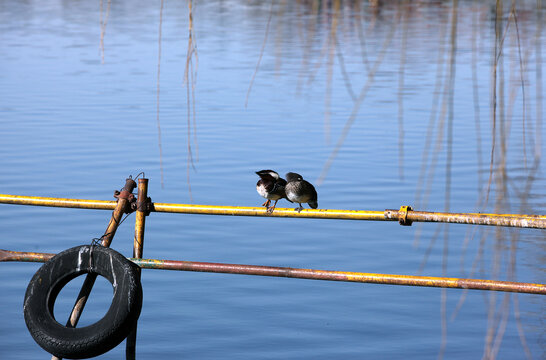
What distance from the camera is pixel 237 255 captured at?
880 centimetres

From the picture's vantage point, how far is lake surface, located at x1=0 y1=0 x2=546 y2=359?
9.62ft

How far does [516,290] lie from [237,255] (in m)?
5.45

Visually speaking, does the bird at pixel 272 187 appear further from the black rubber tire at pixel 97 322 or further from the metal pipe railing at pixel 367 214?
the black rubber tire at pixel 97 322

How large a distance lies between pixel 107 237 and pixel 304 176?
7208mm

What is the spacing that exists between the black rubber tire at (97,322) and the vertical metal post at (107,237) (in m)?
0.06

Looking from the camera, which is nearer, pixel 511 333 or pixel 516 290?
pixel 516 290

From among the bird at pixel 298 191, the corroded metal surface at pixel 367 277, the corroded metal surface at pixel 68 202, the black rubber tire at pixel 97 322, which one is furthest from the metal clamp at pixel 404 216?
the corroded metal surface at pixel 68 202

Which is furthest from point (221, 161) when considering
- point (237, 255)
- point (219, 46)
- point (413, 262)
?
point (219, 46)

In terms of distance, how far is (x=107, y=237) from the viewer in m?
4.27

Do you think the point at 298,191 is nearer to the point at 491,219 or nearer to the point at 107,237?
the point at 107,237

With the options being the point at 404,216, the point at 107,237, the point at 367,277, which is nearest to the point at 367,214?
the point at 404,216

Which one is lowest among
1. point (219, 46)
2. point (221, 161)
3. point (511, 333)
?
point (511, 333)

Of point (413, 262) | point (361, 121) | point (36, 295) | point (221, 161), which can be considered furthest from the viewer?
point (361, 121)

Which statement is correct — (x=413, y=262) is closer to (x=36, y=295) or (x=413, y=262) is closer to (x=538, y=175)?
(x=538, y=175)
